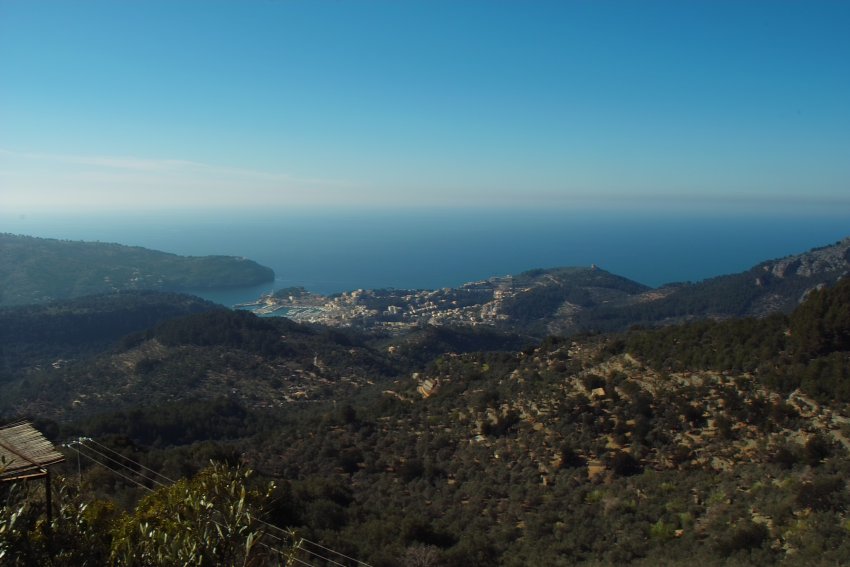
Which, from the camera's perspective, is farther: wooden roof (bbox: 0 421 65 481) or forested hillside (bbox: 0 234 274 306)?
forested hillside (bbox: 0 234 274 306)

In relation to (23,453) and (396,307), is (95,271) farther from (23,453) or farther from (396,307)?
(23,453)

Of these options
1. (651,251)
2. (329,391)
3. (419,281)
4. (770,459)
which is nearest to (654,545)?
(770,459)

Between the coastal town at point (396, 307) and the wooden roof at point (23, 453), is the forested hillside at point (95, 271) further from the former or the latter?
the wooden roof at point (23, 453)

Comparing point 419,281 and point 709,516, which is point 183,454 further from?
point 419,281

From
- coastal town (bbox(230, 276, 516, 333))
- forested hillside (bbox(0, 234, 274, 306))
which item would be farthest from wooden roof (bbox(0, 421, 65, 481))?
forested hillside (bbox(0, 234, 274, 306))

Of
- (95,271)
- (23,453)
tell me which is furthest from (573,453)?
(95,271)

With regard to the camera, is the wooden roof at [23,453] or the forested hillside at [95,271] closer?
the wooden roof at [23,453]

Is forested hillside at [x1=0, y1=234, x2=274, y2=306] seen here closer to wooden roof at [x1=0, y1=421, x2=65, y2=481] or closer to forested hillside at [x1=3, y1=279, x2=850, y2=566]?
forested hillside at [x1=3, y1=279, x2=850, y2=566]

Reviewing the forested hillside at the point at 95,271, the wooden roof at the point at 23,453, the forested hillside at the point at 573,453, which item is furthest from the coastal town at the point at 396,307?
the wooden roof at the point at 23,453
